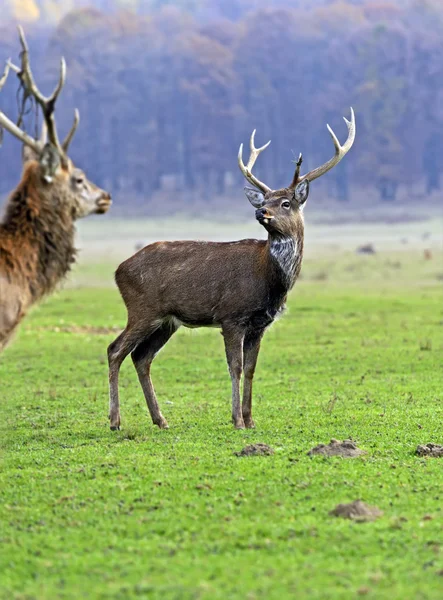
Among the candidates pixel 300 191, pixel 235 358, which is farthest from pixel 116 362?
pixel 300 191

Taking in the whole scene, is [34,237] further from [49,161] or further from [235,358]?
[235,358]

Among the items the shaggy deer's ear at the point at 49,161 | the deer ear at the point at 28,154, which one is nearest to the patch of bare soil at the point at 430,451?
the shaggy deer's ear at the point at 49,161

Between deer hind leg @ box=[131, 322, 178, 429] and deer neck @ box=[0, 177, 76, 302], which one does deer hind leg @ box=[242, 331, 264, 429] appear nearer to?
deer hind leg @ box=[131, 322, 178, 429]

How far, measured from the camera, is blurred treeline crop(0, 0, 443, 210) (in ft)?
392

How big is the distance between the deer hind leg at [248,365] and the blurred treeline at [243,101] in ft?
323

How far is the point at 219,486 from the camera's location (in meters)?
9.18

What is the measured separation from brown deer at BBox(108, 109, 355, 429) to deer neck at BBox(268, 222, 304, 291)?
0.04 ft

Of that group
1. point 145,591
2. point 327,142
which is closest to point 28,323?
point 145,591

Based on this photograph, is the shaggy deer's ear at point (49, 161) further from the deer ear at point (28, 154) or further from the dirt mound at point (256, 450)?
the dirt mound at point (256, 450)

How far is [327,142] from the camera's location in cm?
12250

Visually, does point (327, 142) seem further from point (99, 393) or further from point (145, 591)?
point (145, 591)

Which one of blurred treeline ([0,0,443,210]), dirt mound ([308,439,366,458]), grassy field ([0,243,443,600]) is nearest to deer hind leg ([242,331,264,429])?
grassy field ([0,243,443,600])

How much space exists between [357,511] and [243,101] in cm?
12434

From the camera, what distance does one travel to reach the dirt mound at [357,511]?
8242 millimetres
